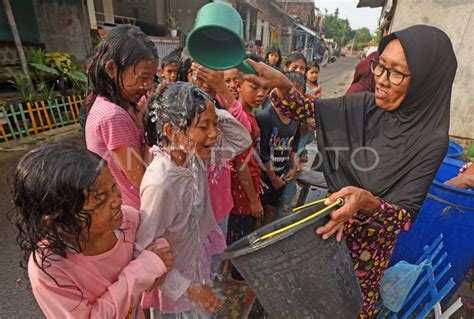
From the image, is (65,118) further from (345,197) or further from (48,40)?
(345,197)

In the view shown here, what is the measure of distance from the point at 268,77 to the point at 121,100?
0.79 meters

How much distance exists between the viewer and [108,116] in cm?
137

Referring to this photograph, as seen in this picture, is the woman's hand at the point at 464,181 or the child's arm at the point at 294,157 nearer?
the woman's hand at the point at 464,181

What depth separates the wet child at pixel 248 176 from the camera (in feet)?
6.92

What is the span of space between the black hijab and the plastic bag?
2.47ft

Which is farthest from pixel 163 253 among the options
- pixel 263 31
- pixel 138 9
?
pixel 263 31

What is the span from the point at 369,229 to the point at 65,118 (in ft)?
22.2

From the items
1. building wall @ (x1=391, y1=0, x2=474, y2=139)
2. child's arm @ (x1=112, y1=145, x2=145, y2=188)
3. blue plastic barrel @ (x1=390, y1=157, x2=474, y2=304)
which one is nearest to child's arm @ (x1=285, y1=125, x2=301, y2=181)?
blue plastic barrel @ (x1=390, y1=157, x2=474, y2=304)

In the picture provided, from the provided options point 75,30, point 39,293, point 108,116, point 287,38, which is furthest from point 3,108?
point 287,38

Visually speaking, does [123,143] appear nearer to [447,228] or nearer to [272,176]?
[272,176]

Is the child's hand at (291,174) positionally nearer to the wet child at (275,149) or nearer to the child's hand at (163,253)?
the wet child at (275,149)

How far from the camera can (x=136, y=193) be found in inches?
61.3

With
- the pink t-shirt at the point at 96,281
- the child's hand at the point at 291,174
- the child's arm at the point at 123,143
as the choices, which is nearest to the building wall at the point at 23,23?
the child's arm at the point at 123,143

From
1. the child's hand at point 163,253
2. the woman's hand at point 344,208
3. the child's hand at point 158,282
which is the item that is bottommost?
the child's hand at point 158,282
